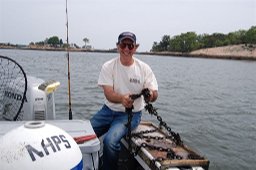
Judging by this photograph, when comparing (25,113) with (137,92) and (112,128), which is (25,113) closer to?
(112,128)

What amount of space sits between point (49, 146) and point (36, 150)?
85 mm

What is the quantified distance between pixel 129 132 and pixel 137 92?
0.69 metres

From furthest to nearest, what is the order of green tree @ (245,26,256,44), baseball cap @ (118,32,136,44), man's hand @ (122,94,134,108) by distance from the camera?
green tree @ (245,26,256,44) → baseball cap @ (118,32,136,44) → man's hand @ (122,94,134,108)

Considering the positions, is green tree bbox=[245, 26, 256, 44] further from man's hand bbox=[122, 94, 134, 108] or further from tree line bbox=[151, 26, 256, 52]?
man's hand bbox=[122, 94, 134, 108]

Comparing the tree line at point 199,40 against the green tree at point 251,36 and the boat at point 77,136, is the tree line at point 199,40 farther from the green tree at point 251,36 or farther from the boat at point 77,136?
the boat at point 77,136

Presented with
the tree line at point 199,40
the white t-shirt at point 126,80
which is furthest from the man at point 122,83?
the tree line at point 199,40

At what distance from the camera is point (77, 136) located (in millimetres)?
3227

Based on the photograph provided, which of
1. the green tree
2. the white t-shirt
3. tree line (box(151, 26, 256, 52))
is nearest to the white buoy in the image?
the white t-shirt

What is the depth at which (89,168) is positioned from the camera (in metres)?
3.17

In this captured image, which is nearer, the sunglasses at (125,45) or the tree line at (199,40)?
the sunglasses at (125,45)

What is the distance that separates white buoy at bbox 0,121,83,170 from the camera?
2125 millimetres

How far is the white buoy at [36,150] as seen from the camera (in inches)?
83.7

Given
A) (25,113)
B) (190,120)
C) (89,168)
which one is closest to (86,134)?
(89,168)

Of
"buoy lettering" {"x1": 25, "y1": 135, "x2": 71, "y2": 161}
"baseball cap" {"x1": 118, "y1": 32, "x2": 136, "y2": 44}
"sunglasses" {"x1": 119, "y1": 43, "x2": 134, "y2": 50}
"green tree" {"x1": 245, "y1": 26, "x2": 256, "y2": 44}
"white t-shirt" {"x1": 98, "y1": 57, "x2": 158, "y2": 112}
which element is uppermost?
"green tree" {"x1": 245, "y1": 26, "x2": 256, "y2": 44}
